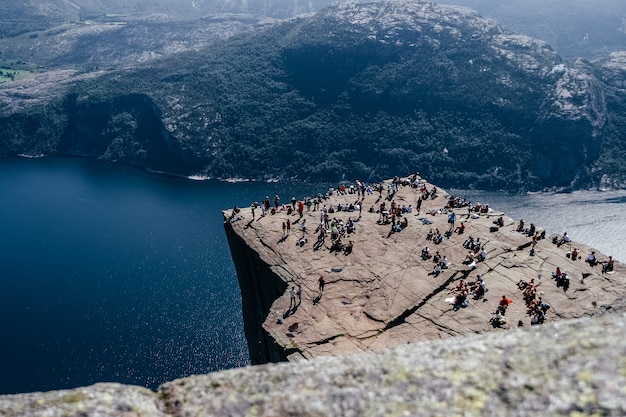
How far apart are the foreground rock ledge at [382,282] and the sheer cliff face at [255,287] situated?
12 centimetres

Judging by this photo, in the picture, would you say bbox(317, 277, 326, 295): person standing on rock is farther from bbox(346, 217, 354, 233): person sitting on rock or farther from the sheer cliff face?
bbox(346, 217, 354, 233): person sitting on rock

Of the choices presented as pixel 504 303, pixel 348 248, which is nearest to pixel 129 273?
pixel 348 248

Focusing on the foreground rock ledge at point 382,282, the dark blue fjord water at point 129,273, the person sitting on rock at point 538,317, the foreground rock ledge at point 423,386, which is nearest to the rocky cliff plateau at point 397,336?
the foreground rock ledge at point 423,386

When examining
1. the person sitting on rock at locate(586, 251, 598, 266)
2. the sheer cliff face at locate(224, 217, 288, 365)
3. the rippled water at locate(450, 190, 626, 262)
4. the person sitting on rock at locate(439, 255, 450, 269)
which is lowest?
the rippled water at locate(450, 190, 626, 262)

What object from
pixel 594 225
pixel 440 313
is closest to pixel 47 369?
pixel 440 313

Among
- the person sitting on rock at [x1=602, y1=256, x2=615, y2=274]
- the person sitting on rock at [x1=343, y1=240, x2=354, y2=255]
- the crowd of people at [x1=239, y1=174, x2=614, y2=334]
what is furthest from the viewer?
the person sitting on rock at [x1=343, y1=240, x2=354, y2=255]

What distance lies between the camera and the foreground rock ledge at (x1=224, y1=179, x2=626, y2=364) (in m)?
35.7

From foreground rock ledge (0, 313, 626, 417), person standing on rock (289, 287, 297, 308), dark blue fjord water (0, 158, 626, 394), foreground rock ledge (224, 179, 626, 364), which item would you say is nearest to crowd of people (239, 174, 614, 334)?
foreground rock ledge (224, 179, 626, 364)

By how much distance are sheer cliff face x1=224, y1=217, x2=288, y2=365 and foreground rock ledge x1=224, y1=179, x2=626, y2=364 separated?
120 mm

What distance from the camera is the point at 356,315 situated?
3800 centimetres

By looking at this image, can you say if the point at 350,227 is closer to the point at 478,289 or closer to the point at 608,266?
the point at 478,289

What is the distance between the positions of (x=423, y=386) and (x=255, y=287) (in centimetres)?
4406

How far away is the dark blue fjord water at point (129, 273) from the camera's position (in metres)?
83.8

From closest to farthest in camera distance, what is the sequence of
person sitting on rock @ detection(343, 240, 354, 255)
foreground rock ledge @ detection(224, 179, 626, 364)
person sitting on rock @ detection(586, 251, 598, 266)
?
foreground rock ledge @ detection(224, 179, 626, 364)
person sitting on rock @ detection(586, 251, 598, 266)
person sitting on rock @ detection(343, 240, 354, 255)
